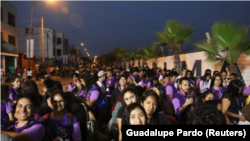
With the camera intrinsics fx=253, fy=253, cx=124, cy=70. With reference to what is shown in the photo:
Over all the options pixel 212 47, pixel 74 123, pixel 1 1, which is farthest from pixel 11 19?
pixel 74 123

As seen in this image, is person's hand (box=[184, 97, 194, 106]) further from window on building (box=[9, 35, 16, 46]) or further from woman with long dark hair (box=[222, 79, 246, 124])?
window on building (box=[9, 35, 16, 46])

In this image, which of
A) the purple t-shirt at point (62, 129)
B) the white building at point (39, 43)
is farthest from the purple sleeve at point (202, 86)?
→ the white building at point (39, 43)

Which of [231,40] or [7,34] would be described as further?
[7,34]

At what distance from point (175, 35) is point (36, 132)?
1281 centimetres

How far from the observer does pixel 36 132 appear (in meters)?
2.54

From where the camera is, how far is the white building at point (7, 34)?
27145mm

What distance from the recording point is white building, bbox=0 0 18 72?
1069 inches

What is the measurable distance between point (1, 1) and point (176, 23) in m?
23.2

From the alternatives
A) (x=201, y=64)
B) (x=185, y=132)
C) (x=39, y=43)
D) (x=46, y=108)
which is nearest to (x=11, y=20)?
(x=39, y=43)

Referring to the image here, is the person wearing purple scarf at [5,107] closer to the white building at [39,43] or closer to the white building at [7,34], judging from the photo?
the white building at [7,34]

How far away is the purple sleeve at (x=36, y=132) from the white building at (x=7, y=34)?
83.2 feet

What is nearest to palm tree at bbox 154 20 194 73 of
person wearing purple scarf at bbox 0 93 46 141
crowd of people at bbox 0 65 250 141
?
crowd of people at bbox 0 65 250 141

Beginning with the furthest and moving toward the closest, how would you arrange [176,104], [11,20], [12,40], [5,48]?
[11,20], [12,40], [5,48], [176,104]

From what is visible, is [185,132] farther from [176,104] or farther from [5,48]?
[5,48]
